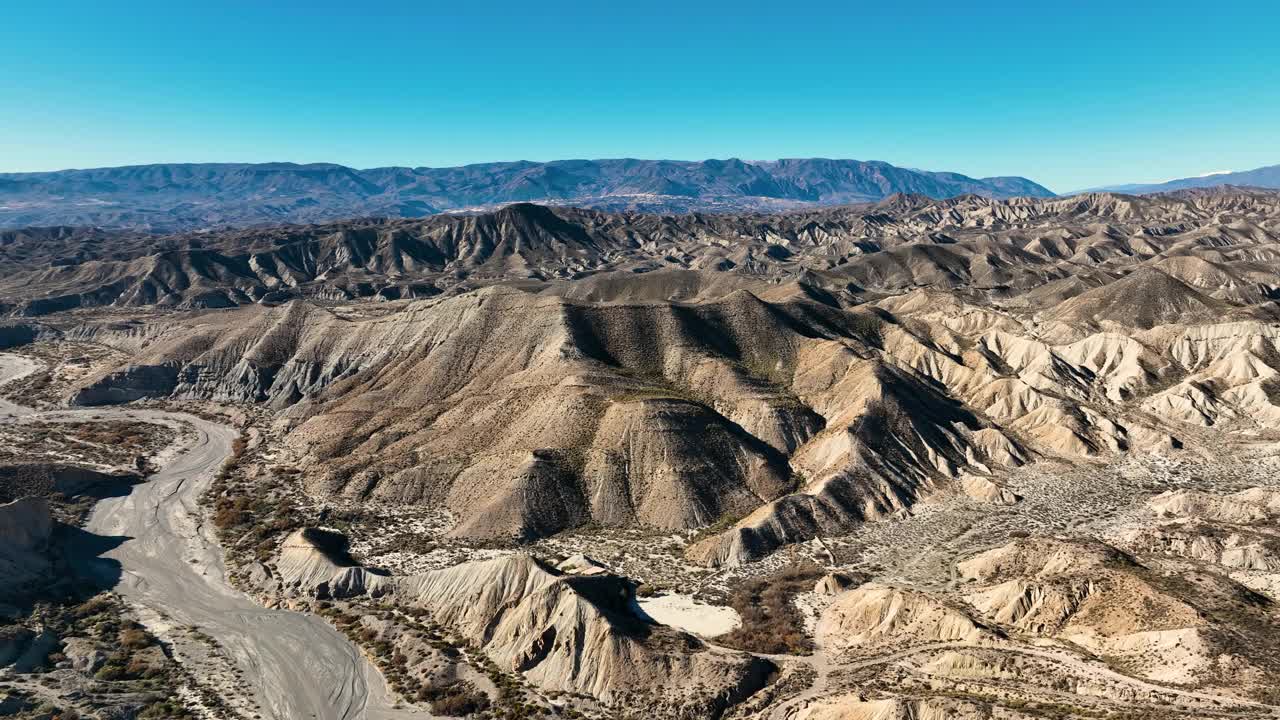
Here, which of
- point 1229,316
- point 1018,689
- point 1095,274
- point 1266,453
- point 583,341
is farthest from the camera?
point 1095,274

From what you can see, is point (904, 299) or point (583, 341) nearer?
point (583, 341)

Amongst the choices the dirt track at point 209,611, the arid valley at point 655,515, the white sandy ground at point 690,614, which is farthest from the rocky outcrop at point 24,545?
the white sandy ground at point 690,614

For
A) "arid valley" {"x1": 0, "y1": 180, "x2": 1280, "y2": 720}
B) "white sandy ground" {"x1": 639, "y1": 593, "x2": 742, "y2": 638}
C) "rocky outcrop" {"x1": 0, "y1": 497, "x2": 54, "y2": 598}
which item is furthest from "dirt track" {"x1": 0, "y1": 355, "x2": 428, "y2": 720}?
"white sandy ground" {"x1": 639, "y1": 593, "x2": 742, "y2": 638}

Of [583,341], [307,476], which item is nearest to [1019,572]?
[583,341]

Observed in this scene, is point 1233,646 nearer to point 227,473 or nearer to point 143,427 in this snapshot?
point 227,473

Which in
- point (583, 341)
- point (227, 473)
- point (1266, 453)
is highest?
point (583, 341)

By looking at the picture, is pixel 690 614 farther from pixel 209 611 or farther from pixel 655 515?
pixel 209 611

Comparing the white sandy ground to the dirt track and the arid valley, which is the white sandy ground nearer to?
the arid valley
